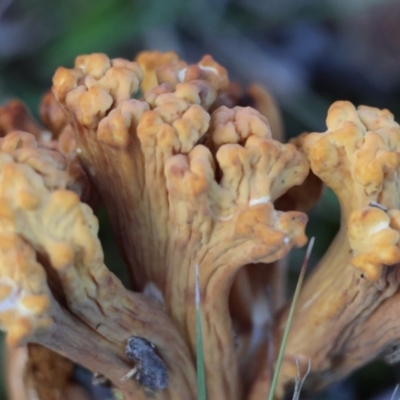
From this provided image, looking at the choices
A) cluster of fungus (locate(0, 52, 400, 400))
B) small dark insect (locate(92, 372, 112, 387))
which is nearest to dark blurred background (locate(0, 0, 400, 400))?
cluster of fungus (locate(0, 52, 400, 400))

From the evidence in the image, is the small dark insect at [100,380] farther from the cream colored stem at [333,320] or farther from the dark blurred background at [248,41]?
the dark blurred background at [248,41]

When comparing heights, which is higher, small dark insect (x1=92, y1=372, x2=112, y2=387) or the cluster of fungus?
the cluster of fungus

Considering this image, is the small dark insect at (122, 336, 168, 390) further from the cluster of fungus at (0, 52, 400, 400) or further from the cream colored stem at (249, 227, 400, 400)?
the cream colored stem at (249, 227, 400, 400)

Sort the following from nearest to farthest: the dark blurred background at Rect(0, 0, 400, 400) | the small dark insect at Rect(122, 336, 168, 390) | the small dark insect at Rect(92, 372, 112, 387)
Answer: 1. the small dark insect at Rect(122, 336, 168, 390)
2. the small dark insect at Rect(92, 372, 112, 387)
3. the dark blurred background at Rect(0, 0, 400, 400)

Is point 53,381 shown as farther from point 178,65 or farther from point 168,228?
point 178,65

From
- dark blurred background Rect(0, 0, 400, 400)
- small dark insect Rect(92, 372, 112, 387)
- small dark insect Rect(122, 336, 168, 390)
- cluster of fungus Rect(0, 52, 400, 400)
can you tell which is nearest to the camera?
cluster of fungus Rect(0, 52, 400, 400)

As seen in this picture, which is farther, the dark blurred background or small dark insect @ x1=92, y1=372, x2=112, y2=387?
the dark blurred background

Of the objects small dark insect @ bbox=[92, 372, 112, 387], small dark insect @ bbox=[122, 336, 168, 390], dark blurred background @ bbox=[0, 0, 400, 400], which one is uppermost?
dark blurred background @ bbox=[0, 0, 400, 400]
